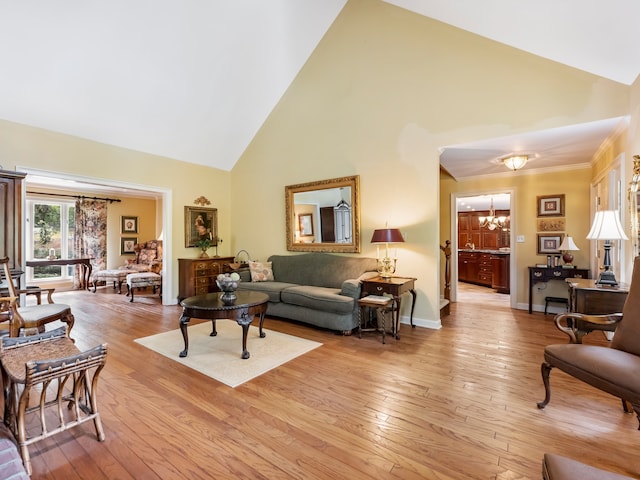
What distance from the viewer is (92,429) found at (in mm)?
2033

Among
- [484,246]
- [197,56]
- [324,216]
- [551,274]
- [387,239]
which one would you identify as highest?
[197,56]

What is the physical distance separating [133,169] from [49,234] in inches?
173

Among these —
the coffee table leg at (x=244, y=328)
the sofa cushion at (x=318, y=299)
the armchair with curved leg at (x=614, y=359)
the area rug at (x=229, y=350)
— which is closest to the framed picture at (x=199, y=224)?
the area rug at (x=229, y=350)

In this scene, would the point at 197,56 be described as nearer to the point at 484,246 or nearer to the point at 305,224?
the point at 305,224

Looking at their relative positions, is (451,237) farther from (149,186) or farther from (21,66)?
(21,66)

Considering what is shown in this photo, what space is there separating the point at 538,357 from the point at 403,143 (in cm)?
307

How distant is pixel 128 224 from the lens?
339 inches

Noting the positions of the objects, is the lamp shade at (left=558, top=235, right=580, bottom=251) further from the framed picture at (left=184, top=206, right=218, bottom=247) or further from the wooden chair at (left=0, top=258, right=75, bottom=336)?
the wooden chair at (left=0, top=258, right=75, bottom=336)

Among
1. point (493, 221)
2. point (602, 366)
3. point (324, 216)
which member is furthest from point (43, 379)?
point (493, 221)

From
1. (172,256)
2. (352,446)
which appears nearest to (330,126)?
(172,256)

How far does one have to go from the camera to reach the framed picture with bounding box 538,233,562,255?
515 cm

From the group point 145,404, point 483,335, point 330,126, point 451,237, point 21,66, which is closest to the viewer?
point 145,404

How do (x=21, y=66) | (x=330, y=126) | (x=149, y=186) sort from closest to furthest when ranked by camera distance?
1. (x=21, y=66)
2. (x=330, y=126)
3. (x=149, y=186)

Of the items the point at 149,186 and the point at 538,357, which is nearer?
the point at 538,357
